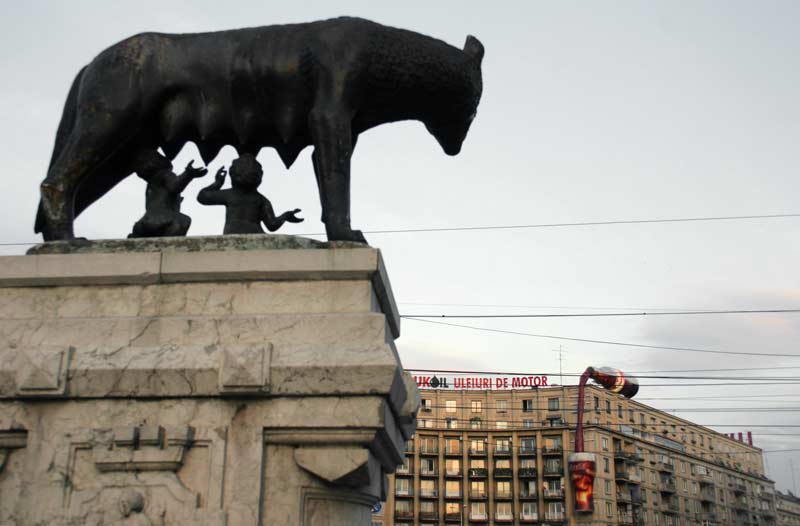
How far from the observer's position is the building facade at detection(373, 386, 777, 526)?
79.6m

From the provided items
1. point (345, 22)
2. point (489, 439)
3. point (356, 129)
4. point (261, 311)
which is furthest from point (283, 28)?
point (489, 439)

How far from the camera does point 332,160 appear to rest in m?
7.05

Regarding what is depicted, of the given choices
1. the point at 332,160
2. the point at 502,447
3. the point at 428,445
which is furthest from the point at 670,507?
the point at 332,160

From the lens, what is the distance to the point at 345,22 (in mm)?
7363

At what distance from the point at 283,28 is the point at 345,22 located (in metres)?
0.58

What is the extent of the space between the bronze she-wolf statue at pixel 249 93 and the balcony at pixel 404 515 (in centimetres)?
7760

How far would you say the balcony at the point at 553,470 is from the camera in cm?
7900

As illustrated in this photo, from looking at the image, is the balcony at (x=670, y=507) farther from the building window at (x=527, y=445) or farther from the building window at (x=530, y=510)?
the building window at (x=527, y=445)

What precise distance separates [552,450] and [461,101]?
76.3m

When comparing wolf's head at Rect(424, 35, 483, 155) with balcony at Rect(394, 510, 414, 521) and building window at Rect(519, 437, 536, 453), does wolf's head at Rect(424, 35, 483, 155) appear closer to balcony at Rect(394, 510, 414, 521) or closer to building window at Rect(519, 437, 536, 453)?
building window at Rect(519, 437, 536, 453)

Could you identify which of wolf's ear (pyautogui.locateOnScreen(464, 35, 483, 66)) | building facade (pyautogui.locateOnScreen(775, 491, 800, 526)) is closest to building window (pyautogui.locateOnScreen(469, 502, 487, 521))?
building facade (pyautogui.locateOnScreen(775, 491, 800, 526))

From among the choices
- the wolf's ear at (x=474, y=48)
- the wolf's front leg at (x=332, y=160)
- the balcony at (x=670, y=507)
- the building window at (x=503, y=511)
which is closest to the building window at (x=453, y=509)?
the building window at (x=503, y=511)

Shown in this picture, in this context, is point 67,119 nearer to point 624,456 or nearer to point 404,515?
point 404,515

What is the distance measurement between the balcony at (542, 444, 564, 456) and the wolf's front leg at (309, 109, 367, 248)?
76.4m
